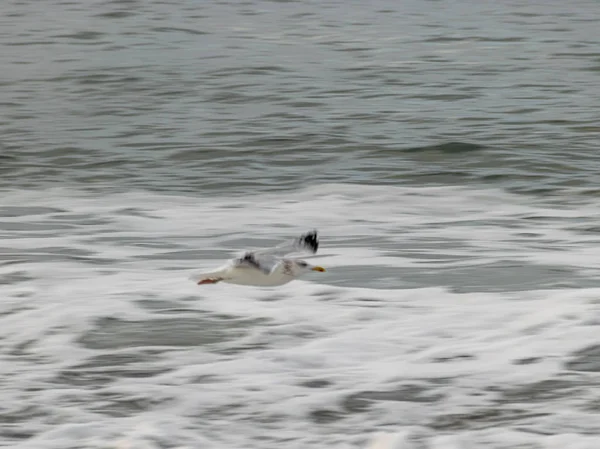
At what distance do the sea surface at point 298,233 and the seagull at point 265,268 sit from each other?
0.31m

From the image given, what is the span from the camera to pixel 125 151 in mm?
14156

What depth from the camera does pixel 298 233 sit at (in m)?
10.0

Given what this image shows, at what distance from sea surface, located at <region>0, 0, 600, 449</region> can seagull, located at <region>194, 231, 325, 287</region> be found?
31 centimetres

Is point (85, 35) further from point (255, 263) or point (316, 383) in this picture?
point (316, 383)

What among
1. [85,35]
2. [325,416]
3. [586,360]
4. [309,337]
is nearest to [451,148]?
[309,337]

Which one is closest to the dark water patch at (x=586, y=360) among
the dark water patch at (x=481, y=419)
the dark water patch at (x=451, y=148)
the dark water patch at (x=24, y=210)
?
the dark water patch at (x=481, y=419)

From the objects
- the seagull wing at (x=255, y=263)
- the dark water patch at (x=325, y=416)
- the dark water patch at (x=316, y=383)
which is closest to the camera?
the dark water patch at (x=325, y=416)

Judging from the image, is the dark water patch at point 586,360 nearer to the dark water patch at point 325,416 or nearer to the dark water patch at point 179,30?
the dark water patch at point 325,416

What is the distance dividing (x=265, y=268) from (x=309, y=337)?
49 cm

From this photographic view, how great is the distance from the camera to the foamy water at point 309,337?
528 centimetres

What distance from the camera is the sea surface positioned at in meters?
5.46

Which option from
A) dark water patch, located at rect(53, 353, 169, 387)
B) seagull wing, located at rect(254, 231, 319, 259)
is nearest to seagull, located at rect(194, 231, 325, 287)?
seagull wing, located at rect(254, 231, 319, 259)

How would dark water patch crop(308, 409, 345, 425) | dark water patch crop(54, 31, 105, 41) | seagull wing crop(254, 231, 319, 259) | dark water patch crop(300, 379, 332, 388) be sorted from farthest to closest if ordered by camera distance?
dark water patch crop(54, 31, 105, 41), seagull wing crop(254, 231, 319, 259), dark water patch crop(300, 379, 332, 388), dark water patch crop(308, 409, 345, 425)

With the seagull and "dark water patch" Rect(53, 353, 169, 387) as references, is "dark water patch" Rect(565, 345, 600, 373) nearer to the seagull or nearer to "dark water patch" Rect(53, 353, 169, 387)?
the seagull
